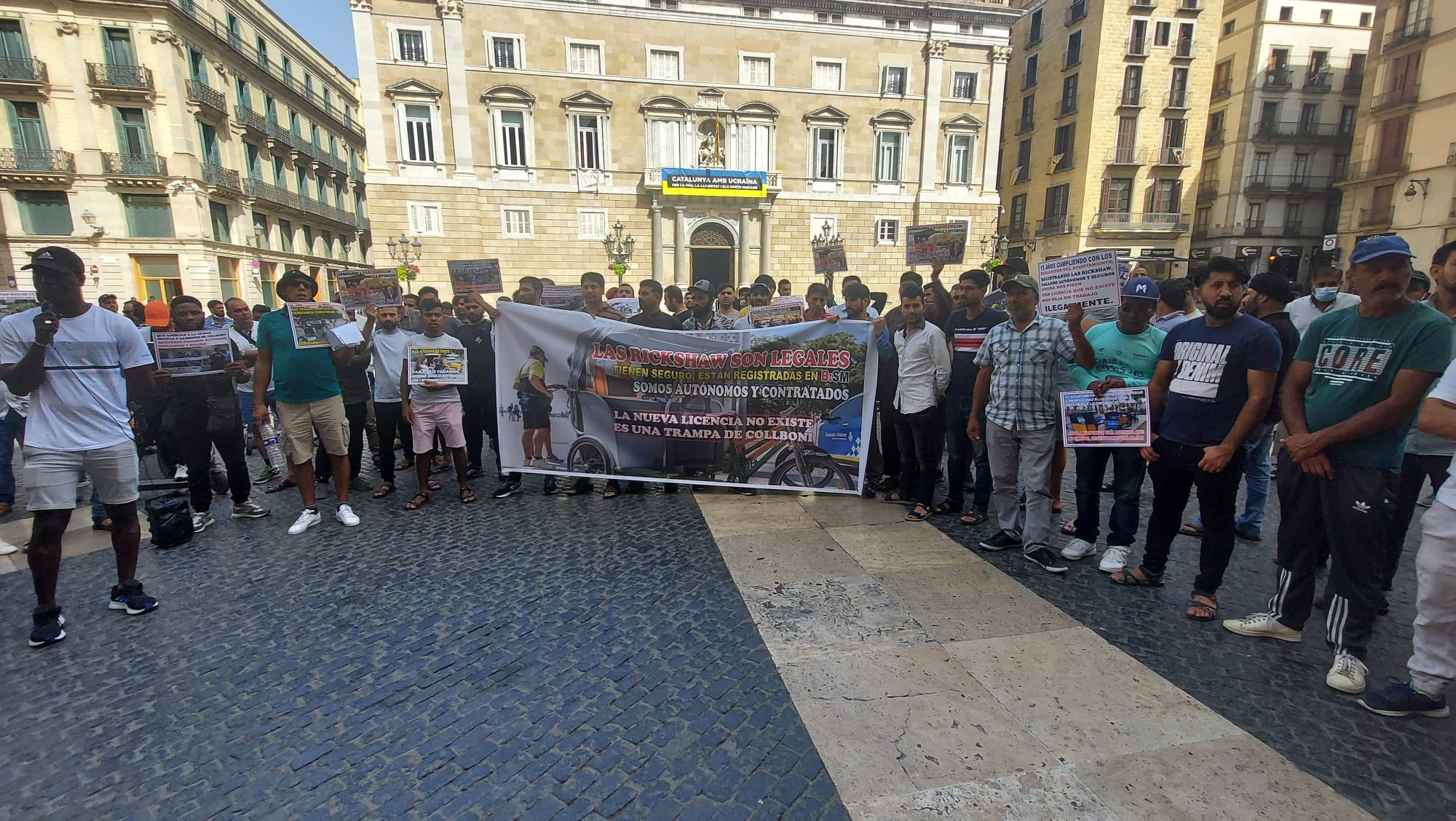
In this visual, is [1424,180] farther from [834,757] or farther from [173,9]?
[173,9]

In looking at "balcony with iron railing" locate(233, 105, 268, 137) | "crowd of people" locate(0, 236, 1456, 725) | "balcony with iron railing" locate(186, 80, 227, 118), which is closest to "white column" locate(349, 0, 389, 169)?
"balcony with iron railing" locate(186, 80, 227, 118)

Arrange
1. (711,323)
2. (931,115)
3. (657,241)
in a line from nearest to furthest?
(711,323) < (657,241) < (931,115)

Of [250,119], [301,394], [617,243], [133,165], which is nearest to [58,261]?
[301,394]

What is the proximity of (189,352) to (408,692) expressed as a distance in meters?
3.78

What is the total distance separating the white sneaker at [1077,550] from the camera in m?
4.02

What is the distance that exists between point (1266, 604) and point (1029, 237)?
37945mm

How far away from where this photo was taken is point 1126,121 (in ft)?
105

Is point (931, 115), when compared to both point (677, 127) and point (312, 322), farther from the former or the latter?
point (312, 322)

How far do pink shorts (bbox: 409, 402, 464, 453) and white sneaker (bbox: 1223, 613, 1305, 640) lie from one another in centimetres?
541

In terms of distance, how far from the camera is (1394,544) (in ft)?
11.0

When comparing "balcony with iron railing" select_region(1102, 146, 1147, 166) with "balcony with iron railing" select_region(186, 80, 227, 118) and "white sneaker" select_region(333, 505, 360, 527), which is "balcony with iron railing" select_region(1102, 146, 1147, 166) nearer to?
"white sneaker" select_region(333, 505, 360, 527)

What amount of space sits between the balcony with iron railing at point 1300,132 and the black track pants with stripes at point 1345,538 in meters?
41.2

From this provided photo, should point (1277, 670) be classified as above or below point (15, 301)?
below

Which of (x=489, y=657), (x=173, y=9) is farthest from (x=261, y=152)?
(x=489, y=657)
